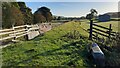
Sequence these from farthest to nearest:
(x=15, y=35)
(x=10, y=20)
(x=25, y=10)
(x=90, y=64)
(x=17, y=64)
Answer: (x=25, y=10) → (x=10, y=20) → (x=15, y=35) → (x=90, y=64) → (x=17, y=64)

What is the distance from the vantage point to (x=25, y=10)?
4916 cm

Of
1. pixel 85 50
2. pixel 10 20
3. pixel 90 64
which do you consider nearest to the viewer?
pixel 90 64

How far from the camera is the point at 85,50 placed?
9.87m

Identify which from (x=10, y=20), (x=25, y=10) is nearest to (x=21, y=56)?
(x=10, y=20)

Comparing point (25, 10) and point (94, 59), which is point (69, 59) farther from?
point (25, 10)

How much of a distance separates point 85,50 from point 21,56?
2.99m

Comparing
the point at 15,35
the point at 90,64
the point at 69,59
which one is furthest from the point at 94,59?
the point at 15,35

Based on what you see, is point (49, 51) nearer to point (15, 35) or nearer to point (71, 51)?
point (71, 51)

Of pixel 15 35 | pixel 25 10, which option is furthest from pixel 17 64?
pixel 25 10

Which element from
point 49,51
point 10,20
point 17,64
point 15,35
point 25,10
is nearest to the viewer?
point 17,64

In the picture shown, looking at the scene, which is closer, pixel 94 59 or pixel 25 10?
pixel 94 59

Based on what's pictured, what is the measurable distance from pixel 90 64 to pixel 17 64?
2.54 metres

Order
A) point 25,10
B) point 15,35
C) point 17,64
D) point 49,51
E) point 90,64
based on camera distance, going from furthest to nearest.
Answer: point 25,10, point 15,35, point 49,51, point 90,64, point 17,64

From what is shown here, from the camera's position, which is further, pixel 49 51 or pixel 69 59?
pixel 49 51
